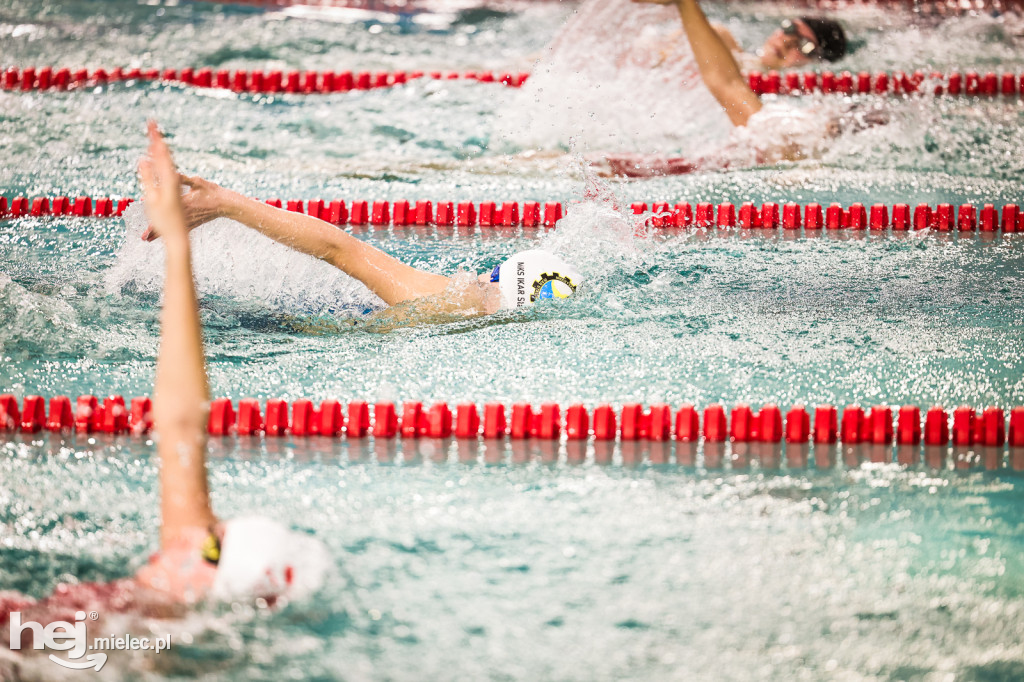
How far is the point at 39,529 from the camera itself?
2.60 metres

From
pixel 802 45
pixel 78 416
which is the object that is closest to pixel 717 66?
pixel 802 45

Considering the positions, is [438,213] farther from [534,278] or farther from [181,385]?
[181,385]

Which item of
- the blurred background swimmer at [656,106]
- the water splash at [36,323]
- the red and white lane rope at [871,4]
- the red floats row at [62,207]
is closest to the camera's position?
the water splash at [36,323]

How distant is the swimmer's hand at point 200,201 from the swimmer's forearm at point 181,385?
114 centimetres

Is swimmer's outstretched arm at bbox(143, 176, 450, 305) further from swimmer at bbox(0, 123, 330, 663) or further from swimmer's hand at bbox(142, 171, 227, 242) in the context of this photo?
swimmer at bbox(0, 123, 330, 663)

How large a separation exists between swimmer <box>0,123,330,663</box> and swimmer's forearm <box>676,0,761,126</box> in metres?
3.62

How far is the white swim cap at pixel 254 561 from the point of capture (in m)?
2.06

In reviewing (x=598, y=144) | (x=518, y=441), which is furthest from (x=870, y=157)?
(x=518, y=441)

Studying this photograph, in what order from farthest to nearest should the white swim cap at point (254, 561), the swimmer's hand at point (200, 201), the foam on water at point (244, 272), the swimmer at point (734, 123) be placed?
the swimmer at point (734, 123)
the foam on water at point (244, 272)
the swimmer's hand at point (200, 201)
the white swim cap at point (254, 561)

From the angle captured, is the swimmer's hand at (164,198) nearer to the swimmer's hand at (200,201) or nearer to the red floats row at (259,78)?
the swimmer's hand at (200,201)

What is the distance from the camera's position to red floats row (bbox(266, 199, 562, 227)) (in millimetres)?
5121

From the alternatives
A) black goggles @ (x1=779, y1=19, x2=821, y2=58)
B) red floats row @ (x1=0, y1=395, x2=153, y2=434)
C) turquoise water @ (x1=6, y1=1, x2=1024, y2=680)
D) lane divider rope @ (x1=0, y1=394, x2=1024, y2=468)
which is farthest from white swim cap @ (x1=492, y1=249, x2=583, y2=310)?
black goggles @ (x1=779, y1=19, x2=821, y2=58)

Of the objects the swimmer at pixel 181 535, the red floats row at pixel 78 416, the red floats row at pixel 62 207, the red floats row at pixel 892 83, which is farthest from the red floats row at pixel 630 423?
the red floats row at pixel 892 83

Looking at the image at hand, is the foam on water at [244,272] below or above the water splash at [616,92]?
below
